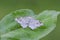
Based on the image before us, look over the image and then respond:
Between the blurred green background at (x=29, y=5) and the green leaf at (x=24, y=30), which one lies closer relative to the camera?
the green leaf at (x=24, y=30)

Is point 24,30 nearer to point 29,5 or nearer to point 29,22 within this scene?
point 29,22

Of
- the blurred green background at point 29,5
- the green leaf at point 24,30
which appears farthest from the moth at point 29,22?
the blurred green background at point 29,5

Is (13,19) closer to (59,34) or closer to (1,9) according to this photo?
(59,34)

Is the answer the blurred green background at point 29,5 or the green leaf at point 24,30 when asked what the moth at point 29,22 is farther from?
the blurred green background at point 29,5

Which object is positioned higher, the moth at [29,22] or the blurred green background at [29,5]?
the blurred green background at [29,5]

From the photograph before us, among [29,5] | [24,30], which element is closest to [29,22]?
[24,30]

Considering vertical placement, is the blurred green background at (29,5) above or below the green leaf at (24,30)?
above

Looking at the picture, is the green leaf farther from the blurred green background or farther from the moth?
the blurred green background

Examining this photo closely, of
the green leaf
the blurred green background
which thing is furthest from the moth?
the blurred green background
